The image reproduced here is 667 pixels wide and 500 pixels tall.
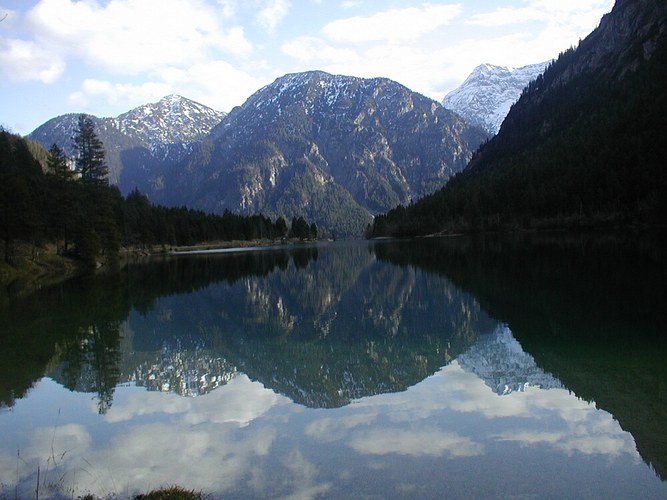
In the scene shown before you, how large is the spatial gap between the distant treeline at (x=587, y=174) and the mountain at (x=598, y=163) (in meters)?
0.26

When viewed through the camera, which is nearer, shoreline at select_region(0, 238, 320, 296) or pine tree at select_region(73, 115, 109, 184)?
shoreline at select_region(0, 238, 320, 296)

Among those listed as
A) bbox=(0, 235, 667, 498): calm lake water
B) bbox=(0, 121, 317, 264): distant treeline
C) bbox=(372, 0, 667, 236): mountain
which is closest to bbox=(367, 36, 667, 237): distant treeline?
bbox=(372, 0, 667, 236): mountain

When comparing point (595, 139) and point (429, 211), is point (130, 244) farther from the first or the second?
point (595, 139)

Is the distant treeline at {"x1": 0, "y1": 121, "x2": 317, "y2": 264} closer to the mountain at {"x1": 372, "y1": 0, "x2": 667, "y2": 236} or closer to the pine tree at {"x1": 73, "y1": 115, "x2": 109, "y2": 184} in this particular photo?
the pine tree at {"x1": 73, "y1": 115, "x2": 109, "y2": 184}

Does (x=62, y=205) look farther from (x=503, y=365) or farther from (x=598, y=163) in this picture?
(x=598, y=163)

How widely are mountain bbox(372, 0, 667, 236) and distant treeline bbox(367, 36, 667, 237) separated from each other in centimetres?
26

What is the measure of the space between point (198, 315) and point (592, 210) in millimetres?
111584

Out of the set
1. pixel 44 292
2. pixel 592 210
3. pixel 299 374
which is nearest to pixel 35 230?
pixel 44 292

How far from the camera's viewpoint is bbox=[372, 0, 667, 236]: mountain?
111 m

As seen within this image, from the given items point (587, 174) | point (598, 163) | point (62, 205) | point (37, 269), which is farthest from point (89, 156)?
point (598, 163)

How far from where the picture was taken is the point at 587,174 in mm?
125312

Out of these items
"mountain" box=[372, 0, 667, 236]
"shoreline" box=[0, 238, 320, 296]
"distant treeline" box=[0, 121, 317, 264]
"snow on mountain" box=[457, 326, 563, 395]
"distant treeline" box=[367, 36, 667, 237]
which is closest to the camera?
"snow on mountain" box=[457, 326, 563, 395]

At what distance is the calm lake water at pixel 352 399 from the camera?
8.82 meters

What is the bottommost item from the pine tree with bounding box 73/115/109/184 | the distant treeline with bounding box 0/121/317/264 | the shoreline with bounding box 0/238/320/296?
the shoreline with bounding box 0/238/320/296
